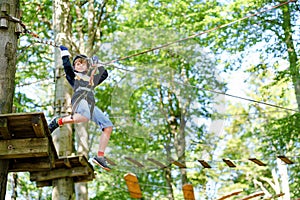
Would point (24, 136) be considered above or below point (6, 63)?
below

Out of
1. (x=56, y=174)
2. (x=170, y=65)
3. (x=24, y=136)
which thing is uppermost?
(x=170, y=65)

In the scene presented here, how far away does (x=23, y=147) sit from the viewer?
5004 millimetres

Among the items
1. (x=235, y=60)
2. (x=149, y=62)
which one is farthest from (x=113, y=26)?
(x=235, y=60)

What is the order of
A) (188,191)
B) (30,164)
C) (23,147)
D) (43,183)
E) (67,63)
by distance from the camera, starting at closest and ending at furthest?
1. (23,147)
2. (30,164)
3. (67,63)
4. (188,191)
5. (43,183)

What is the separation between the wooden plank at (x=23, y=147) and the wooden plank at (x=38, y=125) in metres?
0.11

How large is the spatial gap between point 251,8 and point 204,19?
127 cm

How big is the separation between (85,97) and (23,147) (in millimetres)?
→ 993

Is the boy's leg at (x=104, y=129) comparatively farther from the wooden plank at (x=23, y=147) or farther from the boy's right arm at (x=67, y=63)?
the wooden plank at (x=23, y=147)

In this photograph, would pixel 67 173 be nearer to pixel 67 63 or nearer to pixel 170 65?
pixel 67 63

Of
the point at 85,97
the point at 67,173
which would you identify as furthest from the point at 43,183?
the point at 85,97

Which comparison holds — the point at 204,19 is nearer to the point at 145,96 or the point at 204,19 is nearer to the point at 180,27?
the point at 180,27

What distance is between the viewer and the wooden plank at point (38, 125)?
15.5 feet

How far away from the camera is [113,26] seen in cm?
1481

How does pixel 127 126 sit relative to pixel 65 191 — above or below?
above
